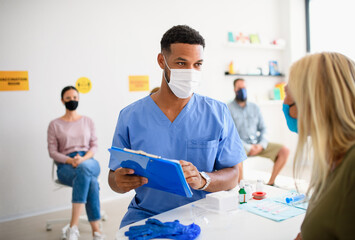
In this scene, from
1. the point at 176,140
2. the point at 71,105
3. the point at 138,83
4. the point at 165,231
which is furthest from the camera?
the point at 138,83

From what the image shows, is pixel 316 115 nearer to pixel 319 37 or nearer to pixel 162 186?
pixel 162 186

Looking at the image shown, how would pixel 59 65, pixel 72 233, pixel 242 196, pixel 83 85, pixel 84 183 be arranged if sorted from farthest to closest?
pixel 83 85, pixel 59 65, pixel 84 183, pixel 72 233, pixel 242 196

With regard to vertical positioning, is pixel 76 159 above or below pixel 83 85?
below

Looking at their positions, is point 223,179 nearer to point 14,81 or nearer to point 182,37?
point 182,37

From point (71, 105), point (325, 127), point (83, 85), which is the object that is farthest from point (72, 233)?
point (325, 127)

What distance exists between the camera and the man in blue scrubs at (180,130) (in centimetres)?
155

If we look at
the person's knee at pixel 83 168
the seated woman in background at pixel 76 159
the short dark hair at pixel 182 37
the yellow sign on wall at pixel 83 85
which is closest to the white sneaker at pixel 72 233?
the seated woman in background at pixel 76 159

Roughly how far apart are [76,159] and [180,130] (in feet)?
6.15

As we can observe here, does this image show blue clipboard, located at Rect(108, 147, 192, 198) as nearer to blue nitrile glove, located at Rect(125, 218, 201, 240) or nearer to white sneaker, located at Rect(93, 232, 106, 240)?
blue nitrile glove, located at Rect(125, 218, 201, 240)

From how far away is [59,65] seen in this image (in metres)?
3.69

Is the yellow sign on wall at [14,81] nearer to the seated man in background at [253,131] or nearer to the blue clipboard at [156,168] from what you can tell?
the seated man in background at [253,131]

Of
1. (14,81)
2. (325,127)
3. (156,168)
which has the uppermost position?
(14,81)

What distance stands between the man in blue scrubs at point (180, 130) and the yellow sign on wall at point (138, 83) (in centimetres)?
246

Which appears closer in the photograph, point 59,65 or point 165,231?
point 165,231
